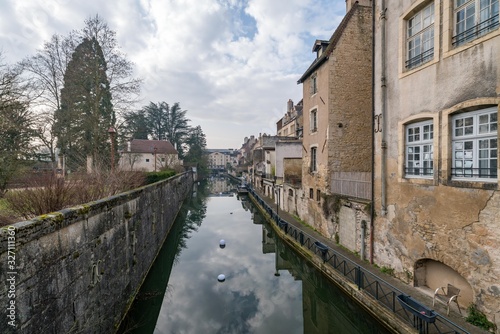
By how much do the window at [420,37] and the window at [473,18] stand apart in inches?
28.2

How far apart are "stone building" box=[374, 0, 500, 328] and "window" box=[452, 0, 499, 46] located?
0.9 inches

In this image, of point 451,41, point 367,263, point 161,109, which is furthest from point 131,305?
point 161,109

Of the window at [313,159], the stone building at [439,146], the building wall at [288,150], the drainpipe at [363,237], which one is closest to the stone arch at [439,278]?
the stone building at [439,146]

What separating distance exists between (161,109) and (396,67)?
5571cm

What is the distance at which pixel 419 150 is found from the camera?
7816 mm

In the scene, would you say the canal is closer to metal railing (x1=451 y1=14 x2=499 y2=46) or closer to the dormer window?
metal railing (x1=451 y1=14 x2=499 y2=46)

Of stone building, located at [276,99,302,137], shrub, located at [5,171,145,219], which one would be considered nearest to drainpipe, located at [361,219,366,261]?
shrub, located at [5,171,145,219]

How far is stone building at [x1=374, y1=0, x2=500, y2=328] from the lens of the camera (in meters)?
5.71

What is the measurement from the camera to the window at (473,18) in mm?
5723

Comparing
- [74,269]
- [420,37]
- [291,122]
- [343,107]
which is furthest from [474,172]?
[291,122]

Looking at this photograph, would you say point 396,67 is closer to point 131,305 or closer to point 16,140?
point 131,305

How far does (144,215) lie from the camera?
10.5m

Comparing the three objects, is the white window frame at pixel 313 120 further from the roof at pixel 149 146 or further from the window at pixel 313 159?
the roof at pixel 149 146

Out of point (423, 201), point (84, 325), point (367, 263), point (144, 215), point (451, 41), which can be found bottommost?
point (367, 263)
